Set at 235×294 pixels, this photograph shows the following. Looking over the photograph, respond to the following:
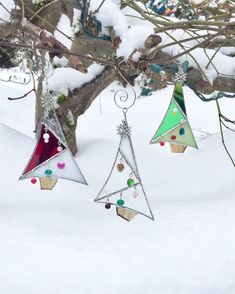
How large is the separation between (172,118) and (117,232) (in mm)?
604

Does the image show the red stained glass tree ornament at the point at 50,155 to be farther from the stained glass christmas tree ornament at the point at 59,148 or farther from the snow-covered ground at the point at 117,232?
the snow-covered ground at the point at 117,232

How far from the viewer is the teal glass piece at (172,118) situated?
2262 millimetres

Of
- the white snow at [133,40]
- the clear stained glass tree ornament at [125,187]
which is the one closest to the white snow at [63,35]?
the clear stained glass tree ornament at [125,187]

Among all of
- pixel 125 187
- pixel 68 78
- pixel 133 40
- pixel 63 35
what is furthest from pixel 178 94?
pixel 63 35

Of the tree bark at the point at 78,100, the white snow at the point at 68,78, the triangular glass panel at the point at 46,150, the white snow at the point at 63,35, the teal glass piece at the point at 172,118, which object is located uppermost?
the white snow at the point at 63,35

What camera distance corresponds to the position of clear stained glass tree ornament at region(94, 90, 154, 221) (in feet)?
6.63

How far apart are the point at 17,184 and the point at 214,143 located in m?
1.71

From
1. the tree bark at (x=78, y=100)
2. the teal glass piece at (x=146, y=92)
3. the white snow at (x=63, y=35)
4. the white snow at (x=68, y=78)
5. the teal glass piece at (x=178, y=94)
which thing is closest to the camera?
the teal glass piece at (x=178, y=94)

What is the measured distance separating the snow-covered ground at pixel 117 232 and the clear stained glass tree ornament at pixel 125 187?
0.27 feet

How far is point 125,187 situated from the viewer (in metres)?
2.59

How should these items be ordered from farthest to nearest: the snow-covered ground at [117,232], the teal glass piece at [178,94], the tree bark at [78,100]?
the tree bark at [78,100] < the teal glass piece at [178,94] < the snow-covered ground at [117,232]

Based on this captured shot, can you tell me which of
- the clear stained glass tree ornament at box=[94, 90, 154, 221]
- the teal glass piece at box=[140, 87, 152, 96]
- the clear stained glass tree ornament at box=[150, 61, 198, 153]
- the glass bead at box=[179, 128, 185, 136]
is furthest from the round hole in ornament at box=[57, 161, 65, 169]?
the teal glass piece at box=[140, 87, 152, 96]

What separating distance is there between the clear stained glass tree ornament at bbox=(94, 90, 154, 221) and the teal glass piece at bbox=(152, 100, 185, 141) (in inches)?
8.0

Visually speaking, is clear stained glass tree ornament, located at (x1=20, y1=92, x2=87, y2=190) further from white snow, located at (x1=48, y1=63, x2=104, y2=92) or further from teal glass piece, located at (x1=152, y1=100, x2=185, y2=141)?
white snow, located at (x1=48, y1=63, x2=104, y2=92)
